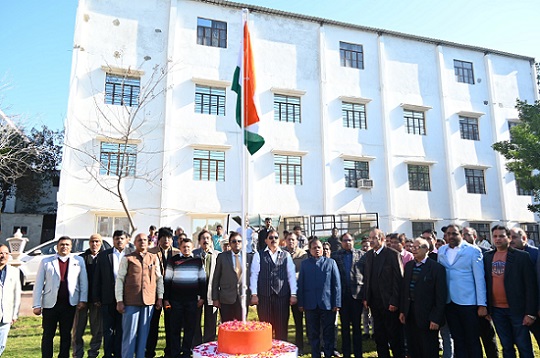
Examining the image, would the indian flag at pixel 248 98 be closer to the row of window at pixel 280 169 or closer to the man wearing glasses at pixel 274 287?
the man wearing glasses at pixel 274 287

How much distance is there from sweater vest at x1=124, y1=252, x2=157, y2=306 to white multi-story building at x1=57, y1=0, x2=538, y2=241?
27.0 ft

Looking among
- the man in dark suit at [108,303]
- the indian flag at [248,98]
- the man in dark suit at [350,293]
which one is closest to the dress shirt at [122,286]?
the man in dark suit at [108,303]

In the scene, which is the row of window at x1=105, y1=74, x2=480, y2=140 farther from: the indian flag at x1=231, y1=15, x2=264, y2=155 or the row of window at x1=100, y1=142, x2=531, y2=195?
the indian flag at x1=231, y1=15, x2=264, y2=155

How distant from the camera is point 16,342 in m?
6.86

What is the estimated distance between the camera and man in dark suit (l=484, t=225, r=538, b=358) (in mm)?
4590

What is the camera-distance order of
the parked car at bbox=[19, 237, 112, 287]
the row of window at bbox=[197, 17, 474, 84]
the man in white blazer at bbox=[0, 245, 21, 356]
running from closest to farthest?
the man in white blazer at bbox=[0, 245, 21, 356] < the parked car at bbox=[19, 237, 112, 287] < the row of window at bbox=[197, 17, 474, 84]

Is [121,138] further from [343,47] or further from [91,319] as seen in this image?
[343,47]

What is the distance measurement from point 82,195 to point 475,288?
41.5 ft

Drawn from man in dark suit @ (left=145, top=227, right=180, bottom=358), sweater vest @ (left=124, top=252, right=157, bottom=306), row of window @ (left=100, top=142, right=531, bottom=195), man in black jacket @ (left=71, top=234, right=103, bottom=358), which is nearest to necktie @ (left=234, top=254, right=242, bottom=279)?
man in dark suit @ (left=145, top=227, right=180, bottom=358)

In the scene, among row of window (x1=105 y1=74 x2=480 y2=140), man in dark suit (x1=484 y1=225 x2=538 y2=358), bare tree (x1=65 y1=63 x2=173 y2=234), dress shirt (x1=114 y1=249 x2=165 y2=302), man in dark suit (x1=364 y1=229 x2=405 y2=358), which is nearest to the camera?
man in dark suit (x1=484 y1=225 x2=538 y2=358)

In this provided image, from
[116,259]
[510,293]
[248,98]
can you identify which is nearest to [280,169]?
[116,259]

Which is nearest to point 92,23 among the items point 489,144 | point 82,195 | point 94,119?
point 94,119

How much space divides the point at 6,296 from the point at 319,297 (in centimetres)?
408

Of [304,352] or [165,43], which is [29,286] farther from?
[165,43]
